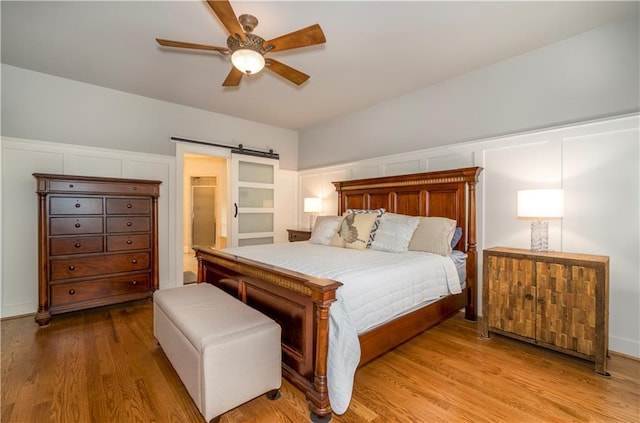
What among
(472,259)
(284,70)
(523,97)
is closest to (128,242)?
(284,70)

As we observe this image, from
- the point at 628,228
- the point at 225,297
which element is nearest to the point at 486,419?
the point at 225,297

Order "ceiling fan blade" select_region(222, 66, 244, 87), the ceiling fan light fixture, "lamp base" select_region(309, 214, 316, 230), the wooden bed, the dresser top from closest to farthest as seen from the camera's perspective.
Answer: the wooden bed → the ceiling fan light fixture → the dresser top → "ceiling fan blade" select_region(222, 66, 244, 87) → "lamp base" select_region(309, 214, 316, 230)

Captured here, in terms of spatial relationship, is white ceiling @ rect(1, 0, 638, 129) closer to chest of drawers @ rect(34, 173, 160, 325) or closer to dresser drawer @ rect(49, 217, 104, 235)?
chest of drawers @ rect(34, 173, 160, 325)

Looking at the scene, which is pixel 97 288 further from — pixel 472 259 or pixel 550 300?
pixel 550 300

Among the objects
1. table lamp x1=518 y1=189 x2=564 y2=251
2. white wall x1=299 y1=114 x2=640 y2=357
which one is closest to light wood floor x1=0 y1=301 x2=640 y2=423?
white wall x1=299 y1=114 x2=640 y2=357

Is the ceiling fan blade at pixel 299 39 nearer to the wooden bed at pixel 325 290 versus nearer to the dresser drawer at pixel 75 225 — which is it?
the wooden bed at pixel 325 290

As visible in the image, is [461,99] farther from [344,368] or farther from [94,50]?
[94,50]

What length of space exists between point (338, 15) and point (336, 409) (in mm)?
2715

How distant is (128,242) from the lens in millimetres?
3359

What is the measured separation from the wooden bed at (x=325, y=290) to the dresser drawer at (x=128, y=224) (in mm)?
1061

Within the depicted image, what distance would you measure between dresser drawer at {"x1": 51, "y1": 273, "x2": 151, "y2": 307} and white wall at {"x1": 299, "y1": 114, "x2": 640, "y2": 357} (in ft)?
12.7

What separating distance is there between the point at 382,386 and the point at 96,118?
4.33 meters

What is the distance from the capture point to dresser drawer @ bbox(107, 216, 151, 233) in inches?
128

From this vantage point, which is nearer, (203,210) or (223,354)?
(223,354)
